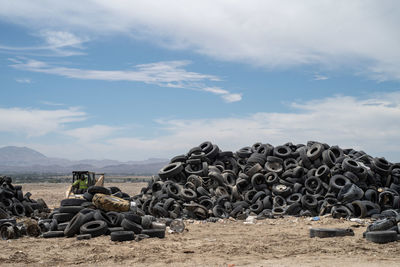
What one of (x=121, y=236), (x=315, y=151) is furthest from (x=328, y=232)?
(x=315, y=151)

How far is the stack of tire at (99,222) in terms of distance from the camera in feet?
46.5

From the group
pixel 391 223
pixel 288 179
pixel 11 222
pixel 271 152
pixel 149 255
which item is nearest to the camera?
pixel 149 255

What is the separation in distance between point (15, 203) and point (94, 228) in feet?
30.9

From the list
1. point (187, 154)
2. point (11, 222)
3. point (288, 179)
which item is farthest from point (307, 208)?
point (11, 222)

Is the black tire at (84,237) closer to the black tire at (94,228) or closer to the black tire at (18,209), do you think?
the black tire at (94,228)

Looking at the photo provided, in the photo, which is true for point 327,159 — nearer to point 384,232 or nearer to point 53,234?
point 384,232

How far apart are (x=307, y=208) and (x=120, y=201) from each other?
28.0 feet

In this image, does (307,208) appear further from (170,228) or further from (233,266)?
(233,266)

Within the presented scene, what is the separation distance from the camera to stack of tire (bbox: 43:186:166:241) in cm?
1418

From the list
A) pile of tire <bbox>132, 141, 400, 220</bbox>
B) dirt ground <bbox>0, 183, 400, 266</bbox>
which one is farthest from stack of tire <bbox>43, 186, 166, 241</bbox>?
pile of tire <bbox>132, 141, 400, 220</bbox>

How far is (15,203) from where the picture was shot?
21781 mm

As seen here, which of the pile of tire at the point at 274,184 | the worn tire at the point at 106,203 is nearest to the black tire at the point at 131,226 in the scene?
the worn tire at the point at 106,203

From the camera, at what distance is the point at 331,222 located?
1716 cm

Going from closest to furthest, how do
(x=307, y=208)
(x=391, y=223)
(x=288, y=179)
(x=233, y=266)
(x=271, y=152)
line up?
Result: (x=233, y=266) → (x=391, y=223) → (x=307, y=208) → (x=288, y=179) → (x=271, y=152)
